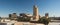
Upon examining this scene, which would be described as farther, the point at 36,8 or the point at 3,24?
the point at 36,8

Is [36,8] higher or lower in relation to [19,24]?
higher

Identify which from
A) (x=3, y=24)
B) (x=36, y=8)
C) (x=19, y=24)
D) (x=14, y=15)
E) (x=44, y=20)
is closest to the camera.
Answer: (x=3, y=24)

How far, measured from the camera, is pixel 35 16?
15586 mm

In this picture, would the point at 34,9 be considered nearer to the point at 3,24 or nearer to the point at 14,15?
the point at 3,24

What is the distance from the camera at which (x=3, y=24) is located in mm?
7730

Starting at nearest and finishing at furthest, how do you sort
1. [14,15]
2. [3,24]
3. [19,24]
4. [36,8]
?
[3,24], [19,24], [36,8], [14,15]

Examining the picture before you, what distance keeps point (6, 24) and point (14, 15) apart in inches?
714

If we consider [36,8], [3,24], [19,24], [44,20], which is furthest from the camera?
[36,8]

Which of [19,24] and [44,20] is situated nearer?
[19,24]

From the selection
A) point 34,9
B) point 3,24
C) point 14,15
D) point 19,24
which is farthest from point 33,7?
point 14,15

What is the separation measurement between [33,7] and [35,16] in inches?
41.8

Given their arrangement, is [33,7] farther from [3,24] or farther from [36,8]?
[3,24]

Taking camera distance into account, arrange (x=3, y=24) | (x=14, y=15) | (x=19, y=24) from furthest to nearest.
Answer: (x=14, y=15) → (x=19, y=24) → (x=3, y=24)

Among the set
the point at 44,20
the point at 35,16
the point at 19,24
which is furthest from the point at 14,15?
the point at 19,24
